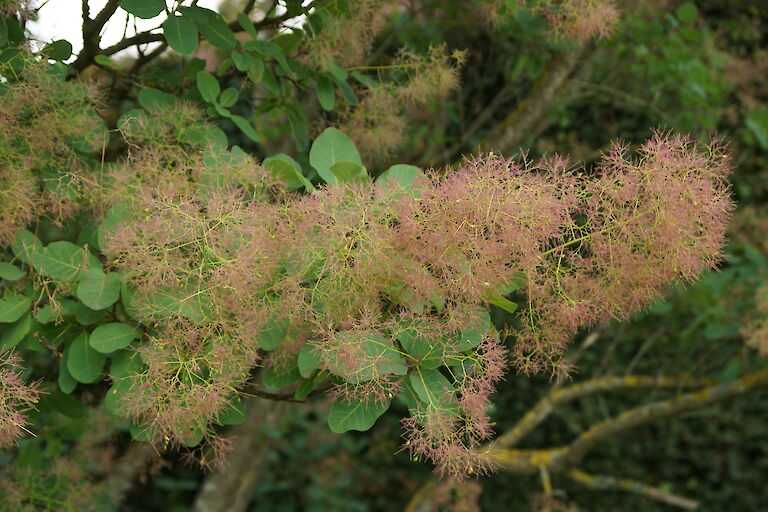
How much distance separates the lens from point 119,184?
4.40 ft

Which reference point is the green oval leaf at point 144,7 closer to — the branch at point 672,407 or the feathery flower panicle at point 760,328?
the feathery flower panicle at point 760,328

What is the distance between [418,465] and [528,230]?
3.84 metres

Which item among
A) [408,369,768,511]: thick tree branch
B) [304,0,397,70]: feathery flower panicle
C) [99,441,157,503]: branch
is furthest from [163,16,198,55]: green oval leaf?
[408,369,768,511]: thick tree branch

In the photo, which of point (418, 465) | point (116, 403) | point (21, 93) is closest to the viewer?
point (116, 403)

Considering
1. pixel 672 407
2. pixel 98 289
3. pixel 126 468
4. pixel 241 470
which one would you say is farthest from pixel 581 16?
pixel 126 468

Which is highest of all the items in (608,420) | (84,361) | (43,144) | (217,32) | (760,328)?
(217,32)

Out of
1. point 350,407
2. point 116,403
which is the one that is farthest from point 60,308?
point 350,407

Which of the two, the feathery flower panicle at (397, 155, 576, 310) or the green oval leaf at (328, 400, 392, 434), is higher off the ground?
the feathery flower panicle at (397, 155, 576, 310)

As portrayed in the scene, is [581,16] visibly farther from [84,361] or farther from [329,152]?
[84,361]

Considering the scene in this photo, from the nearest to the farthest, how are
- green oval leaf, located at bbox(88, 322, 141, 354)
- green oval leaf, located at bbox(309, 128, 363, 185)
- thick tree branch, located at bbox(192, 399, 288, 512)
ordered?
green oval leaf, located at bbox(88, 322, 141, 354) < green oval leaf, located at bbox(309, 128, 363, 185) < thick tree branch, located at bbox(192, 399, 288, 512)

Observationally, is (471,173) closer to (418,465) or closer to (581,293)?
(581,293)

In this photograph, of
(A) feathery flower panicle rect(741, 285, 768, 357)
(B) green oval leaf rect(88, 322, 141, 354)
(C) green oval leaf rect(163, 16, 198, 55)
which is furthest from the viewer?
(A) feathery flower panicle rect(741, 285, 768, 357)

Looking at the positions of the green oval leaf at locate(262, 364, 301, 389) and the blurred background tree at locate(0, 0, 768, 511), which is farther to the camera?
the blurred background tree at locate(0, 0, 768, 511)

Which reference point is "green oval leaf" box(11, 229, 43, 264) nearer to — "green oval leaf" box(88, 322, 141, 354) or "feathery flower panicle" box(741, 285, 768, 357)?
"green oval leaf" box(88, 322, 141, 354)
